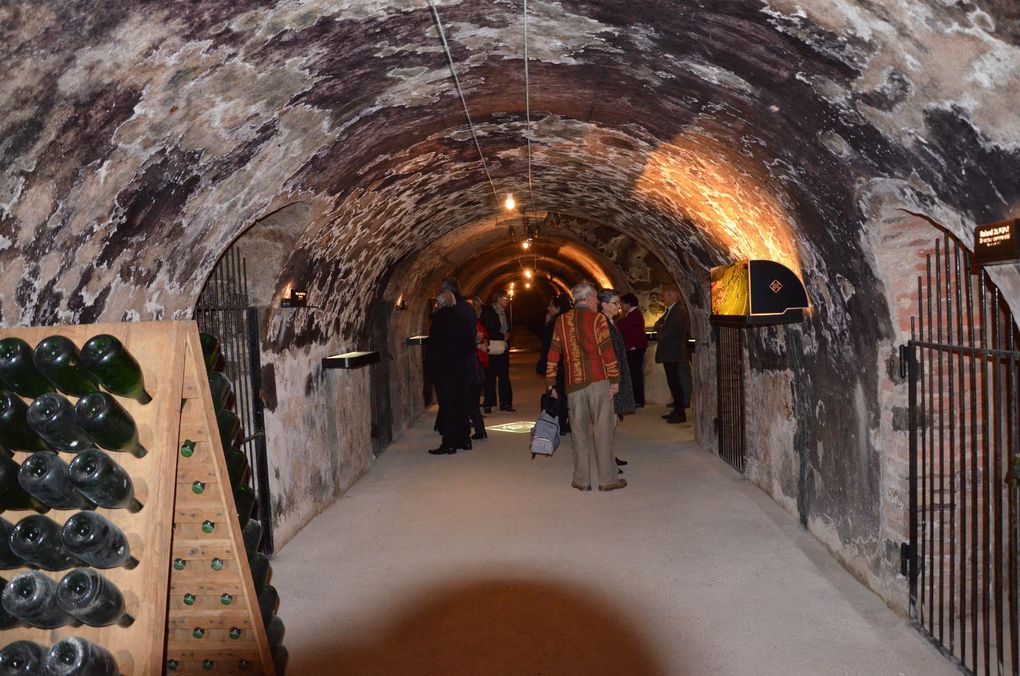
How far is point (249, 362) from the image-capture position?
596 cm

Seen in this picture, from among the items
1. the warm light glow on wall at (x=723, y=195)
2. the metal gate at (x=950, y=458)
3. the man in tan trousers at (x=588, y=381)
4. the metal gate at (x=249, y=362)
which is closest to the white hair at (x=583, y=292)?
the man in tan trousers at (x=588, y=381)

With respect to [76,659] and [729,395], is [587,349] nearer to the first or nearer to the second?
[729,395]

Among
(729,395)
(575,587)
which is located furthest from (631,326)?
(575,587)

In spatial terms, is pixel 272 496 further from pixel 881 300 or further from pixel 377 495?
pixel 881 300

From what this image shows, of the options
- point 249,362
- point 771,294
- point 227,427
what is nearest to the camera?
point 227,427

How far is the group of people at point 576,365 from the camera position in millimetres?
7516

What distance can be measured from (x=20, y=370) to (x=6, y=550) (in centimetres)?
54

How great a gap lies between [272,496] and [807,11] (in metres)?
4.69

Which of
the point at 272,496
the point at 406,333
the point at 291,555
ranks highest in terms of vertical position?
the point at 406,333

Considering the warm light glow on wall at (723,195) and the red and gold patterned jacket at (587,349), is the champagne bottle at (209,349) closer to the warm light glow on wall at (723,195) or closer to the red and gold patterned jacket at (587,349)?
the warm light glow on wall at (723,195)

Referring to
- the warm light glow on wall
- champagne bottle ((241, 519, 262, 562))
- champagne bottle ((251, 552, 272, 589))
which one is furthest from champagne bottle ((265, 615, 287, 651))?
the warm light glow on wall

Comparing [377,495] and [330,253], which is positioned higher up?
[330,253]

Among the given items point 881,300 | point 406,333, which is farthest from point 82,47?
point 406,333

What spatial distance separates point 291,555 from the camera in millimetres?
5988
